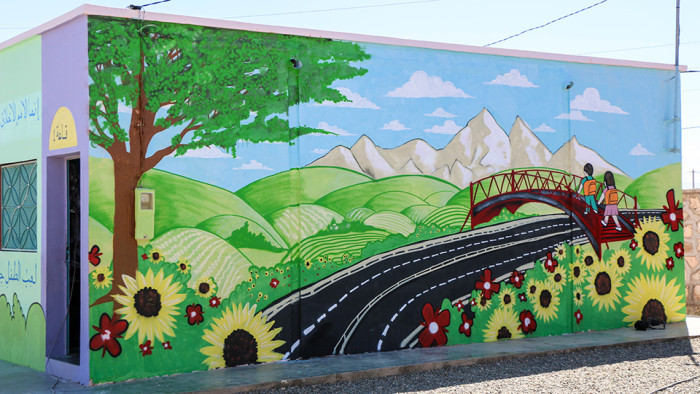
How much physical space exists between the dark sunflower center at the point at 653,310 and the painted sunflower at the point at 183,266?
6.93 metres

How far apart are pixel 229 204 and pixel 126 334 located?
5.76 feet

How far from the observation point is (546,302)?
1129cm

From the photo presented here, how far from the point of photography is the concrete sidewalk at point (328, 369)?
8172 mm

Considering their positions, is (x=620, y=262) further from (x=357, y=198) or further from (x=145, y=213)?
(x=145, y=213)

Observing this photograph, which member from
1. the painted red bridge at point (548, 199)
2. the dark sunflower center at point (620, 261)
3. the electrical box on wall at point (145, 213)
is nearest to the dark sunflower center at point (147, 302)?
the electrical box on wall at point (145, 213)

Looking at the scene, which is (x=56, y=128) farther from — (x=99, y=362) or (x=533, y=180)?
(x=533, y=180)

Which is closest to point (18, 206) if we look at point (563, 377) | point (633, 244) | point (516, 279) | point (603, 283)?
point (516, 279)

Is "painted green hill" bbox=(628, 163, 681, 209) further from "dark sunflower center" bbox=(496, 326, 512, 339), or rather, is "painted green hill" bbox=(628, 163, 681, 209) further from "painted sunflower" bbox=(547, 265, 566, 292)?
"dark sunflower center" bbox=(496, 326, 512, 339)

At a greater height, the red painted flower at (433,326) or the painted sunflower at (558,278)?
the painted sunflower at (558,278)

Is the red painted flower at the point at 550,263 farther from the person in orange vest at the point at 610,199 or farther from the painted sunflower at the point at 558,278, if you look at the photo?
the person in orange vest at the point at 610,199

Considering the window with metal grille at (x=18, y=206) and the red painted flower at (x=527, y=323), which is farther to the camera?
the red painted flower at (x=527, y=323)

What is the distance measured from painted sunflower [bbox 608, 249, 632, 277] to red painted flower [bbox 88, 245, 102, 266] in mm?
7178

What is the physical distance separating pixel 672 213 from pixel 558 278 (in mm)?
2438

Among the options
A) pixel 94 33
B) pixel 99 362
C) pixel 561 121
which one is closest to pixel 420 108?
pixel 561 121
